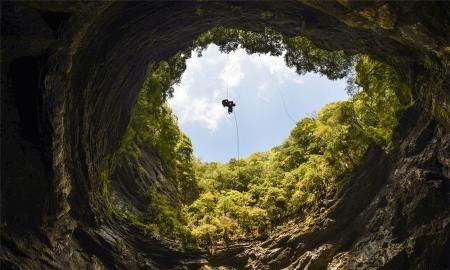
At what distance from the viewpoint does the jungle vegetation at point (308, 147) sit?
1363 cm

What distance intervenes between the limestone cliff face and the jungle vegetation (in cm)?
68

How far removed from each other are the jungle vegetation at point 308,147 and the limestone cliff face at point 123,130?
68 cm

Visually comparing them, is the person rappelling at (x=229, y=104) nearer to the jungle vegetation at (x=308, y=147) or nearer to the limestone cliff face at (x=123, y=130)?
→ the jungle vegetation at (x=308, y=147)

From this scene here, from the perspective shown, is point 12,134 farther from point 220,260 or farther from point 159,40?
point 220,260

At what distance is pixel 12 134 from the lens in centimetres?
848

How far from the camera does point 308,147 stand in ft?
59.9

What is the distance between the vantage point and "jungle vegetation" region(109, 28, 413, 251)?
13633mm

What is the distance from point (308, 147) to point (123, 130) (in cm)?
875

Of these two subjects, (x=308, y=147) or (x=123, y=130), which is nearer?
(x=123, y=130)

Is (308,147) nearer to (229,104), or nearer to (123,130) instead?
(229,104)

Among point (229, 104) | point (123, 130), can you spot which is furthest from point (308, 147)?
point (123, 130)

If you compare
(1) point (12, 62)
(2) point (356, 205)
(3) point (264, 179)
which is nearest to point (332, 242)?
(2) point (356, 205)

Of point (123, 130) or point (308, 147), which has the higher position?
point (308, 147)

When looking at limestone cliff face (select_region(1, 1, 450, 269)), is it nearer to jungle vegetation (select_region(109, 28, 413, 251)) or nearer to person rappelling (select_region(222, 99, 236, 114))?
jungle vegetation (select_region(109, 28, 413, 251))
